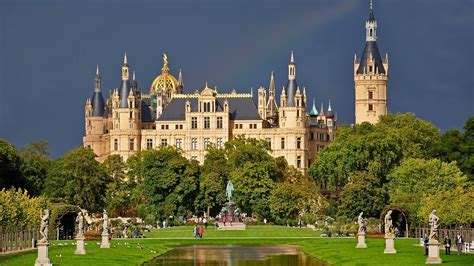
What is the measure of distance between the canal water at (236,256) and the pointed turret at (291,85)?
9077cm

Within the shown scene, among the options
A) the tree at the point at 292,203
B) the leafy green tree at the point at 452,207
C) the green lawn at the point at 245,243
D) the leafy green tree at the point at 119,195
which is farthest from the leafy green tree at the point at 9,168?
the leafy green tree at the point at 452,207

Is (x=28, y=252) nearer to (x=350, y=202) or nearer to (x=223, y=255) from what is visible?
(x=223, y=255)

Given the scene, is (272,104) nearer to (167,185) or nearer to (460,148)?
(167,185)

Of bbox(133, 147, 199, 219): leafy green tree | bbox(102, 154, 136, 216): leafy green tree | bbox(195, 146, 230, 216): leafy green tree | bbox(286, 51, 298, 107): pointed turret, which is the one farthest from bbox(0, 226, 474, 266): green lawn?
bbox(286, 51, 298, 107): pointed turret

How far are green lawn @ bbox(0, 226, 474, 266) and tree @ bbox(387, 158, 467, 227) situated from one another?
A: 667 centimetres

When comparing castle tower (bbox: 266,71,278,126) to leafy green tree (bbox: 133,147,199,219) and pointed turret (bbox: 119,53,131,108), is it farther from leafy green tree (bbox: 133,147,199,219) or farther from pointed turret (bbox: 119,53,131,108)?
leafy green tree (bbox: 133,147,199,219)

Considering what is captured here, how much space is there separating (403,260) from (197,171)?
78.7 meters

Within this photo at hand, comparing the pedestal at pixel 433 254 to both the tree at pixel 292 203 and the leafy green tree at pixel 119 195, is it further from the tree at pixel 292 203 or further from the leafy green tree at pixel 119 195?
the leafy green tree at pixel 119 195

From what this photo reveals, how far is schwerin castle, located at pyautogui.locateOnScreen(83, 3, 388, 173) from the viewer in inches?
6816

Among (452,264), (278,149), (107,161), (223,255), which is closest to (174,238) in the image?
(223,255)

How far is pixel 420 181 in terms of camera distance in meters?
103

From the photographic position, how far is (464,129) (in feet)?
369

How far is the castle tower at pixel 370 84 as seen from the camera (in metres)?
176

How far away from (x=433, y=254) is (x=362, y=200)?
189ft
